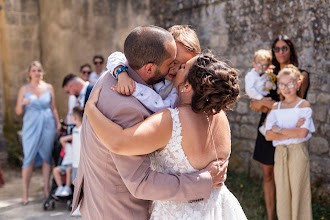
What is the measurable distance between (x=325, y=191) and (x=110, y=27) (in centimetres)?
611

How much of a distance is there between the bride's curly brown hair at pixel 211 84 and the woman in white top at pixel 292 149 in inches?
88.7

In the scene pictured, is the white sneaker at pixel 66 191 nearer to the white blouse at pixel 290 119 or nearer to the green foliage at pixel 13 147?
the green foliage at pixel 13 147

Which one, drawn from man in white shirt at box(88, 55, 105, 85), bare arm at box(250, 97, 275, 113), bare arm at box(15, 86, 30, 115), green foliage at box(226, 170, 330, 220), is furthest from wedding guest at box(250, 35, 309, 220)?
man in white shirt at box(88, 55, 105, 85)

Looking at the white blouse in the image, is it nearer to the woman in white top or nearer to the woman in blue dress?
the woman in white top

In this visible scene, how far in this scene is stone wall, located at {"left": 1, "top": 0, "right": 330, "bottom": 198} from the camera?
500 cm

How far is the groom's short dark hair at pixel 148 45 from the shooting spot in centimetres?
192

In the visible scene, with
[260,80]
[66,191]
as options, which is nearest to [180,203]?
[260,80]

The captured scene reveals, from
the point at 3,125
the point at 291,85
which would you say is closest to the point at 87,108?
the point at 291,85

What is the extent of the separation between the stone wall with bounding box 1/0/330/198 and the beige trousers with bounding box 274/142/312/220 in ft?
3.32

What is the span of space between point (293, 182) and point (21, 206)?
390 centimetres

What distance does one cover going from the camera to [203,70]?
6.37ft

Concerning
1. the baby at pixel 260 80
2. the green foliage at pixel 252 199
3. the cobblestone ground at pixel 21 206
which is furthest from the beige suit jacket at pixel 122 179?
the cobblestone ground at pixel 21 206

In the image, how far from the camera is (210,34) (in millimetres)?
6965

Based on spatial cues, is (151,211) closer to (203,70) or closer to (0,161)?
(203,70)
